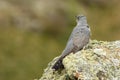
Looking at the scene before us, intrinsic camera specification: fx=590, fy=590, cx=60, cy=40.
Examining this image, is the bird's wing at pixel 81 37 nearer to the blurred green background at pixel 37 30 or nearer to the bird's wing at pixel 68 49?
the bird's wing at pixel 68 49

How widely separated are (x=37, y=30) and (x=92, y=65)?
1213 inches

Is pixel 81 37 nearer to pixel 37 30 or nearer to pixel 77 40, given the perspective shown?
pixel 77 40

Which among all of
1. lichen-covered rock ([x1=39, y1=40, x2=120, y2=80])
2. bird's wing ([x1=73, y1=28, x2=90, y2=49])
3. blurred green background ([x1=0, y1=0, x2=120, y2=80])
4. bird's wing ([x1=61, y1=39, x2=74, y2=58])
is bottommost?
lichen-covered rock ([x1=39, y1=40, x2=120, y2=80])

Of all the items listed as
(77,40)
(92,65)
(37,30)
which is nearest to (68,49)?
(77,40)

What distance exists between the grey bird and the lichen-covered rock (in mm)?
201

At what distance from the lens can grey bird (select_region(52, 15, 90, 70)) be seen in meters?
14.5

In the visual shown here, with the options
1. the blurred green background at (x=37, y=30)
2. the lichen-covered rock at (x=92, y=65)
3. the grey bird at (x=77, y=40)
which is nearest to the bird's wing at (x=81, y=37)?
the grey bird at (x=77, y=40)

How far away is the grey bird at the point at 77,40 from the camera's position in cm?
1449

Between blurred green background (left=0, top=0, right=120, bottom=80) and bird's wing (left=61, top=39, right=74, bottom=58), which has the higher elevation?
blurred green background (left=0, top=0, right=120, bottom=80)

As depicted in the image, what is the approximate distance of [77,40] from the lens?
596 inches

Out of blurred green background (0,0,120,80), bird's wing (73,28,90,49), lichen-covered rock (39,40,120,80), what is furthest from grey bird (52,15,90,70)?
blurred green background (0,0,120,80)

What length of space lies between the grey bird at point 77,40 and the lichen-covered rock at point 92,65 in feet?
0.66

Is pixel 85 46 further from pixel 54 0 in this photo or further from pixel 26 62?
pixel 54 0

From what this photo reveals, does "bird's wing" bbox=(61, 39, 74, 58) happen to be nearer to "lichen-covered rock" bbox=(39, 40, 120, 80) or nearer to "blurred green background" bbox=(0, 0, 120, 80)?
"lichen-covered rock" bbox=(39, 40, 120, 80)
